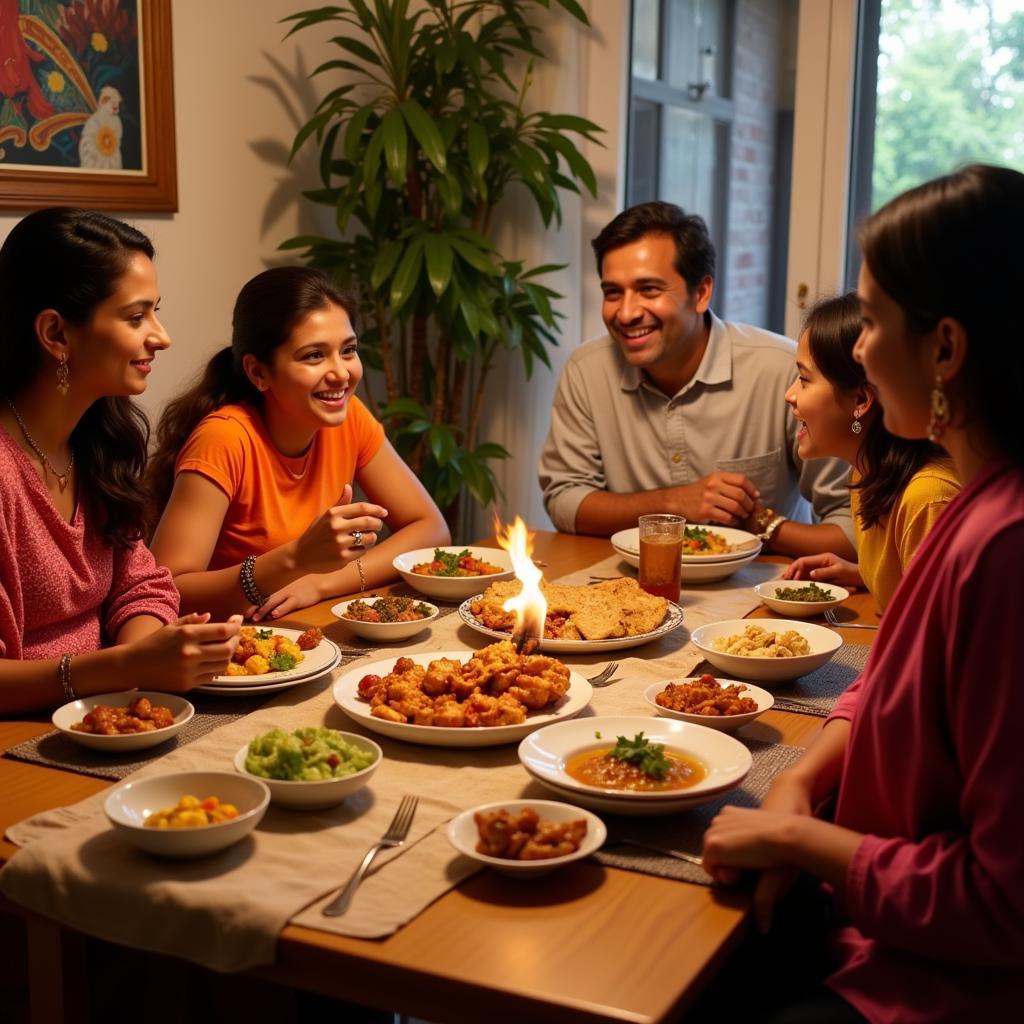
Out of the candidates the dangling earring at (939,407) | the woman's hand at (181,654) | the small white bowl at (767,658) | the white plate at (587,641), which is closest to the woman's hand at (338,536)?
the white plate at (587,641)

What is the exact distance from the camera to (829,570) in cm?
244

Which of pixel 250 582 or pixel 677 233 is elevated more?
pixel 677 233

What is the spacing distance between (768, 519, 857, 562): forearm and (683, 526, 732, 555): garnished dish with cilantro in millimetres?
168

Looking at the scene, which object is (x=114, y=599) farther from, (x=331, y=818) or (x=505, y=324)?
(x=505, y=324)

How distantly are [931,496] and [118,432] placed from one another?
1.29 metres

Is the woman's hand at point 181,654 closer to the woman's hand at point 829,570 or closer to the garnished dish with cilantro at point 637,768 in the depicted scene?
the garnished dish with cilantro at point 637,768

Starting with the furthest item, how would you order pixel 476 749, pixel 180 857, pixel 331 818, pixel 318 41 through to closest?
pixel 318 41 < pixel 476 749 < pixel 331 818 < pixel 180 857

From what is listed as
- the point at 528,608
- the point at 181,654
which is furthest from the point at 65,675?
the point at 528,608

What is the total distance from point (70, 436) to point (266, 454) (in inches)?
24.2

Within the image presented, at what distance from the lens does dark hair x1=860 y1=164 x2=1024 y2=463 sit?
1.15 metres

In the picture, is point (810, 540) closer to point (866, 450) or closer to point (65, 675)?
point (866, 450)

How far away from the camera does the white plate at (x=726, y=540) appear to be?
2.49 m

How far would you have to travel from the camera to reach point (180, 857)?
1267mm

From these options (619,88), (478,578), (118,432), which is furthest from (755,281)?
(118,432)
